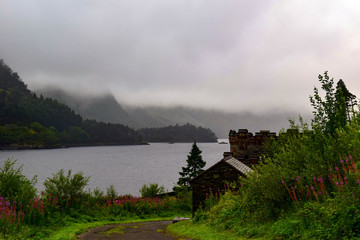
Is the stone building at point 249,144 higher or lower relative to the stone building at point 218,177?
higher

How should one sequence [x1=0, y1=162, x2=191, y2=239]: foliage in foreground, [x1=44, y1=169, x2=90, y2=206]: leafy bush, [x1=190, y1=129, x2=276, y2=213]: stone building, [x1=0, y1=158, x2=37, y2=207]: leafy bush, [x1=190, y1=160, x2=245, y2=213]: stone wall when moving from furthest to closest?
[x1=44, y1=169, x2=90, y2=206]: leafy bush → [x1=190, y1=160, x2=245, y2=213]: stone wall → [x1=190, y1=129, x2=276, y2=213]: stone building → [x1=0, y1=158, x2=37, y2=207]: leafy bush → [x1=0, y1=162, x2=191, y2=239]: foliage in foreground

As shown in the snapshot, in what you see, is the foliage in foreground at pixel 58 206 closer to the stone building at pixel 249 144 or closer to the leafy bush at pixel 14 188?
the leafy bush at pixel 14 188

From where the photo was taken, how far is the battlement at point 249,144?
21047 millimetres

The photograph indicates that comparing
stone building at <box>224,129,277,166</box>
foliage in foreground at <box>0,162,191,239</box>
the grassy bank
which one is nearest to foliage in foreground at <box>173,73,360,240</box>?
the grassy bank

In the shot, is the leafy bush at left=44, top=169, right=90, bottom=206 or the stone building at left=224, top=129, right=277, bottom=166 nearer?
the stone building at left=224, top=129, right=277, bottom=166

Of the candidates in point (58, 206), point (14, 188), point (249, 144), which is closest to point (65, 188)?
point (58, 206)

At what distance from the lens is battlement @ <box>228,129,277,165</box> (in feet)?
69.1

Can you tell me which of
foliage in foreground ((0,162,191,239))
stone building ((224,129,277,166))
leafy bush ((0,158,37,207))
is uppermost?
stone building ((224,129,277,166))

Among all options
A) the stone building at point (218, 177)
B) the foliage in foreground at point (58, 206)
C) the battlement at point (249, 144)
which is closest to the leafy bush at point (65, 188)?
the foliage in foreground at point (58, 206)

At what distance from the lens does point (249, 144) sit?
21.6m

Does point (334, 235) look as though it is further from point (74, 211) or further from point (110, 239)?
point (74, 211)

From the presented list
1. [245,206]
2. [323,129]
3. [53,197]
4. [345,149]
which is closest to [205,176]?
[245,206]

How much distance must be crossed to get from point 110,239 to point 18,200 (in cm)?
635

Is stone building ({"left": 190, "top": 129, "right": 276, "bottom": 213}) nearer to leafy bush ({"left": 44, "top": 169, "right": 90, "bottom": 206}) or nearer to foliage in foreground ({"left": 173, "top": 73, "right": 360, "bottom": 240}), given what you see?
foliage in foreground ({"left": 173, "top": 73, "right": 360, "bottom": 240})
